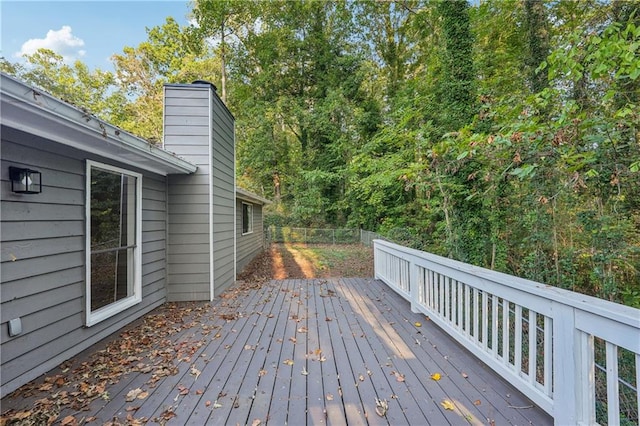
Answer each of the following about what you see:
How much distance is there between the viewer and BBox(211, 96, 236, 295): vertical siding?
4.61m

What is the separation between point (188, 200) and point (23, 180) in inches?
87.4

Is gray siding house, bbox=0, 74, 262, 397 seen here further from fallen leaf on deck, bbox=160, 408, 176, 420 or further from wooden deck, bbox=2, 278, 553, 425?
fallen leaf on deck, bbox=160, 408, 176, 420

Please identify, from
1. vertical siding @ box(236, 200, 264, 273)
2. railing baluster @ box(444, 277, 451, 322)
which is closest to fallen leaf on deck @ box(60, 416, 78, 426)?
railing baluster @ box(444, 277, 451, 322)

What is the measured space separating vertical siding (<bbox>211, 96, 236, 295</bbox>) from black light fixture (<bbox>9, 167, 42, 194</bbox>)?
7.73ft

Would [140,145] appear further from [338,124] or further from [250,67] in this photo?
[250,67]

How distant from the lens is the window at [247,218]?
902 cm

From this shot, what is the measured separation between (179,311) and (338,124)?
41.9 feet

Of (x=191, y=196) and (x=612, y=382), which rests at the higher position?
(x=191, y=196)

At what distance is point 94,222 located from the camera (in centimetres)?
289

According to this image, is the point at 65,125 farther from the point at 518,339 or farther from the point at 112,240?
the point at 518,339

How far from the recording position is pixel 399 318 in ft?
11.7

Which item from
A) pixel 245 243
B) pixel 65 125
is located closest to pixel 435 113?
pixel 245 243

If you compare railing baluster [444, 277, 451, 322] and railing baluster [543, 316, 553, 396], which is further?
railing baluster [444, 277, 451, 322]

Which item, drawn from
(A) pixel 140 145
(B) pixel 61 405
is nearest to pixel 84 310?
(B) pixel 61 405
